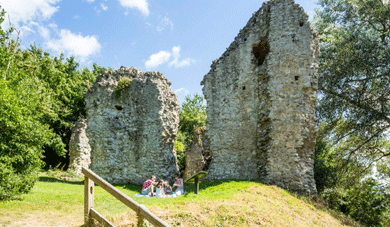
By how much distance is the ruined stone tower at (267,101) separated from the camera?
1116 cm

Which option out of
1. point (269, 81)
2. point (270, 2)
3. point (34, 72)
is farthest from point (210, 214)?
point (34, 72)

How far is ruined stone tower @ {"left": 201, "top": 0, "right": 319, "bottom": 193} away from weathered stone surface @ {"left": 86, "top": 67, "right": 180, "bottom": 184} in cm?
290

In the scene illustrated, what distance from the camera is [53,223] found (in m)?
6.52

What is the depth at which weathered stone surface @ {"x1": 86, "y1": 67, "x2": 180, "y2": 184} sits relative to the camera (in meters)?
14.9

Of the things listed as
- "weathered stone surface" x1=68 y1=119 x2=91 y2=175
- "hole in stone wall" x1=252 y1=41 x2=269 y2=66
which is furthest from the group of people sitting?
"weathered stone surface" x1=68 y1=119 x2=91 y2=175

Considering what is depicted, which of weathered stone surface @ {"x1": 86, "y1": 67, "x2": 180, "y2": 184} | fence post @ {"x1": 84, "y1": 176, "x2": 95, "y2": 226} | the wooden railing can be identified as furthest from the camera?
weathered stone surface @ {"x1": 86, "y1": 67, "x2": 180, "y2": 184}

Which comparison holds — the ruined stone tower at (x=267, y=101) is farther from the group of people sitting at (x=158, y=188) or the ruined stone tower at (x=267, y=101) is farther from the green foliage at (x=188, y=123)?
the green foliage at (x=188, y=123)

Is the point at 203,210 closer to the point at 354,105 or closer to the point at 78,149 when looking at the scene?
the point at 354,105

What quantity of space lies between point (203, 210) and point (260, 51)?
9626 mm

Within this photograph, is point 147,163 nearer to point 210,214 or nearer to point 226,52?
point 226,52

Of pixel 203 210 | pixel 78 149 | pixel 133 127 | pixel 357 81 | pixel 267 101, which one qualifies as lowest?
pixel 203 210

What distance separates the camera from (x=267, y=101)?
475 inches

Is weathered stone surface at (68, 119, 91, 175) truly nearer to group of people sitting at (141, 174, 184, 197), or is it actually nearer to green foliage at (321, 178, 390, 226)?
group of people sitting at (141, 174, 184, 197)

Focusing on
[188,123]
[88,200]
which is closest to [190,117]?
[188,123]
